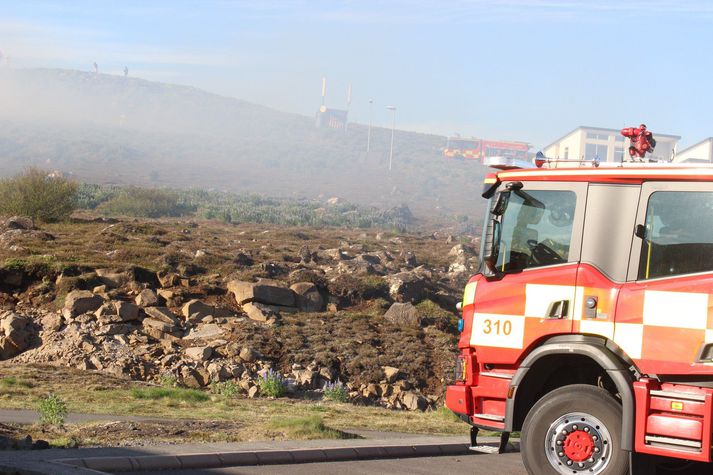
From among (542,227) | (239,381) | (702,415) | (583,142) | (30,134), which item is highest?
(30,134)

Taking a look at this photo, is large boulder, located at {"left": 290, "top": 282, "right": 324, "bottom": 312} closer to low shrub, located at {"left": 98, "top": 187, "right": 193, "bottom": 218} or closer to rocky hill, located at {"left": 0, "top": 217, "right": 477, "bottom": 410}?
rocky hill, located at {"left": 0, "top": 217, "right": 477, "bottom": 410}

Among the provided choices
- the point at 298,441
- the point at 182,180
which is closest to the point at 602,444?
the point at 298,441

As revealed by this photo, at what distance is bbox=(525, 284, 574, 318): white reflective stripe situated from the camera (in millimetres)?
9375

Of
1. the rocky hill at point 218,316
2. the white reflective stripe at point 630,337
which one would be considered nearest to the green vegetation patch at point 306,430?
the white reflective stripe at point 630,337

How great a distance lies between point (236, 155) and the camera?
570 ft

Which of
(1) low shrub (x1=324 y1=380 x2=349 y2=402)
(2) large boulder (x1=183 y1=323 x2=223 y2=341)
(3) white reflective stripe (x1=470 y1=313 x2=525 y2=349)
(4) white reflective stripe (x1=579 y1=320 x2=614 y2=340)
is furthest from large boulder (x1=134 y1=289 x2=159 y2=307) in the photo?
(4) white reflective stripe (x1=579 y1=320 x2=614 y2=340)

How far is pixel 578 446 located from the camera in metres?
9.09

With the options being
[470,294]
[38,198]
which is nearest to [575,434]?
[470,294]

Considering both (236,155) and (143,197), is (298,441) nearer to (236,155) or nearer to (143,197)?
(143,197)

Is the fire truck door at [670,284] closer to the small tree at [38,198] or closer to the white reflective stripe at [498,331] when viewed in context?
the white reflective stripe at [498,331]

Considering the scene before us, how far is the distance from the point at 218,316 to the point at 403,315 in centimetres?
531

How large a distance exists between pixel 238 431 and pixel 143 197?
59.8 meters

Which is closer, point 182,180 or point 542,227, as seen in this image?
point 542,227

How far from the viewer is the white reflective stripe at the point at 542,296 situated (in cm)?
938
